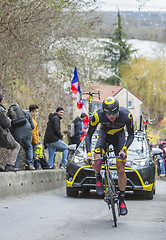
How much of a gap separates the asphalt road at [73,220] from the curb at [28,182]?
232mm

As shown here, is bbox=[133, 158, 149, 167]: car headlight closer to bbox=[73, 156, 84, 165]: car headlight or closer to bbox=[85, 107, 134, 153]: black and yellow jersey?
bbox=[73, 156, 84, 165]: car headlight

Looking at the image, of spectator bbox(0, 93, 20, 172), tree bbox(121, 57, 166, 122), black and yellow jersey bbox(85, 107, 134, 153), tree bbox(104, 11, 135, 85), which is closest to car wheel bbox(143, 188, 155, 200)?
spectator bbox(0, 93, 20, 172)

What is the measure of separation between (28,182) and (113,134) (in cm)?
383

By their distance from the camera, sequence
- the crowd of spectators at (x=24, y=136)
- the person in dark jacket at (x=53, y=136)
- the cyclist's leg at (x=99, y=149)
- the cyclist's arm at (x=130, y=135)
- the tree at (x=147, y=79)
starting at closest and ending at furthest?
the cyclist's leg at (x=99, y=149)
the cyclist's arm at (x=130, y=135)
the crowd of spectators at (x=24, y=136)
the person in dark jacket at (x=53, y=136)
the tree at (x=147, y=79)

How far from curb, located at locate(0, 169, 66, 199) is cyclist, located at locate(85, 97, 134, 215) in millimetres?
2628

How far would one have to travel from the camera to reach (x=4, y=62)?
15.9 metres

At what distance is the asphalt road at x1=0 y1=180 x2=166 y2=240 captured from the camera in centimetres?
667

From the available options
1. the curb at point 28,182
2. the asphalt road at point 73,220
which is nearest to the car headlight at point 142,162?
the asphalt road at point 73,220

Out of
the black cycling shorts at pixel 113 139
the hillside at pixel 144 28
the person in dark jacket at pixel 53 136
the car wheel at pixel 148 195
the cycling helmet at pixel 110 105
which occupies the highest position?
the hillside at pixel 144 28

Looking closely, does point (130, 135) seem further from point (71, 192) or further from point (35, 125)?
point (35, 125)

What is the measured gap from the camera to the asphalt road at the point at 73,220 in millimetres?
6668

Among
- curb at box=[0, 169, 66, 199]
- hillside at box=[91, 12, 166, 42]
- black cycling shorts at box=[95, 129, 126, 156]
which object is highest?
hillside at box=[91, 12, 166, 42]

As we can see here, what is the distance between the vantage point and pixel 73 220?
26.5ft

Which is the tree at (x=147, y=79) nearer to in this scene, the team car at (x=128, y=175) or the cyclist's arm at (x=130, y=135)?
the team car at (x=128, y=175)
